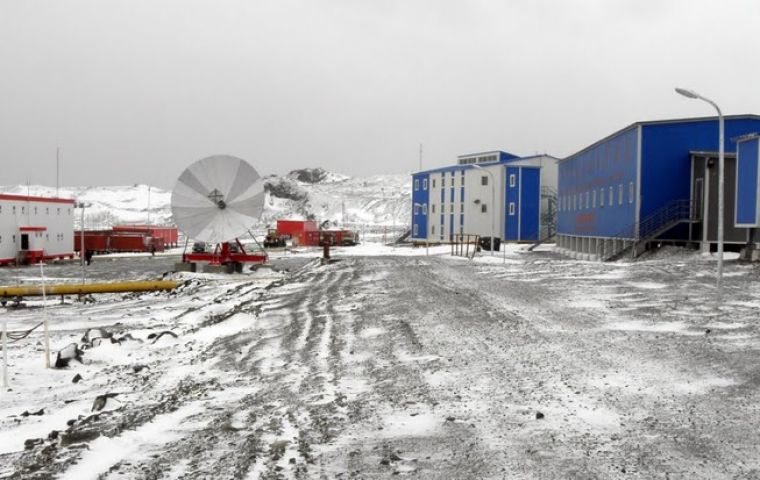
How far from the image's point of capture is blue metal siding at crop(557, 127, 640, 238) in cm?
3672

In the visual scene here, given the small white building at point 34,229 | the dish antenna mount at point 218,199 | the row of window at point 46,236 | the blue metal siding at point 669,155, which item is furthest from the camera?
the row of window at point 46,236

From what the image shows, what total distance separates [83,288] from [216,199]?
995cm

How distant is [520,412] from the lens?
25.4ft

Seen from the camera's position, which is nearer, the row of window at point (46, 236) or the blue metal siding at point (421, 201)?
the row of window at point (46, 236)

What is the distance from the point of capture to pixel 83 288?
1031 inches

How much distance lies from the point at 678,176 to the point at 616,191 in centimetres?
428

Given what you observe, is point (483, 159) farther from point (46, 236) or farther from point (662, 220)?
point (662, 220)

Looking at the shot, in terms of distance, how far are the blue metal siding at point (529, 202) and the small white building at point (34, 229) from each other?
47780mm

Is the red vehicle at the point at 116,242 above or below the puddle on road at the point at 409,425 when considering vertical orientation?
above

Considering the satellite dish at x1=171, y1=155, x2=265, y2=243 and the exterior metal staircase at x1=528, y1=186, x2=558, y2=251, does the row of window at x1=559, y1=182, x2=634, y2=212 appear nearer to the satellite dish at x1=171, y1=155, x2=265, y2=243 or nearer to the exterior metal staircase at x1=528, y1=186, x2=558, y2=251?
the exterior metal staircase at x1=528, y1=186, x2=558, y2=251

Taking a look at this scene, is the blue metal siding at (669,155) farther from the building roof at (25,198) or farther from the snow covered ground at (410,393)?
the building roof at (25,198)

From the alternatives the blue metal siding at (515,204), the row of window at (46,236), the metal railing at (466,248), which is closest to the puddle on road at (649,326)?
the metal railing at (466,248)

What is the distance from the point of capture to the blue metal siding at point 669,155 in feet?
115

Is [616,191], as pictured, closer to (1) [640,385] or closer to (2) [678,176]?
(2) [678,176]
